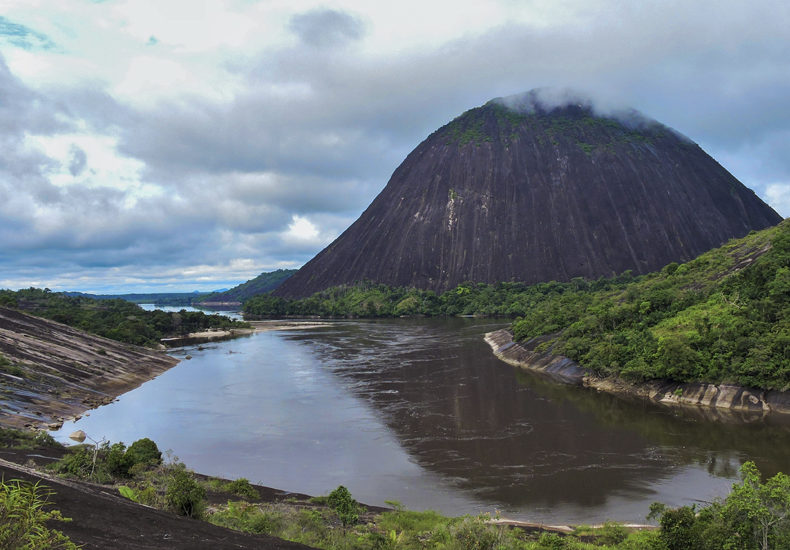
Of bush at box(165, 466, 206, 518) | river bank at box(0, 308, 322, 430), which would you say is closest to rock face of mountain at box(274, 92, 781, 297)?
river bank at box(0, 308, 322, 430)

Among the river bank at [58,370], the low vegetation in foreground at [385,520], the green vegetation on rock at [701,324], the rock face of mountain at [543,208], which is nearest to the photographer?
the low vegetation in foreground at [385,520]

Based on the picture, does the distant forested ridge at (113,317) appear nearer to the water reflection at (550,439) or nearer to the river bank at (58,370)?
the river bank at (58,370)

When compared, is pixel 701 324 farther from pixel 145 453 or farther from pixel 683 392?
pixel 145 453

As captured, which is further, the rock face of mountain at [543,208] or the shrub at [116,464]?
the rock face of mountain at [543,208]

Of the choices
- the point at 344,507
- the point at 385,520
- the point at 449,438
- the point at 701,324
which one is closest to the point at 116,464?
the point at 344,507

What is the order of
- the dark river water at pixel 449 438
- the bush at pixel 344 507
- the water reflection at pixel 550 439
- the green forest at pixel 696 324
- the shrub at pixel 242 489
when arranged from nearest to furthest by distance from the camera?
the bush at pixel 344 507, the shrub at pixel 242 489, the dark river water at pixel 449 438, the water reflection at pixel 550 439, the green forest at pixel 696 324

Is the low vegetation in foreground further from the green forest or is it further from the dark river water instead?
the green forest

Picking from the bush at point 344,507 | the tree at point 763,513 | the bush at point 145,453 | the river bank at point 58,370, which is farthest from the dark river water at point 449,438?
the tree at point 763,513

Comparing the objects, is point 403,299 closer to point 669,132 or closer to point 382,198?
point 382,198

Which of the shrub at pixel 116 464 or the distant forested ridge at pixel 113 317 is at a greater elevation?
the distant forested ridge at pixel 113 317
